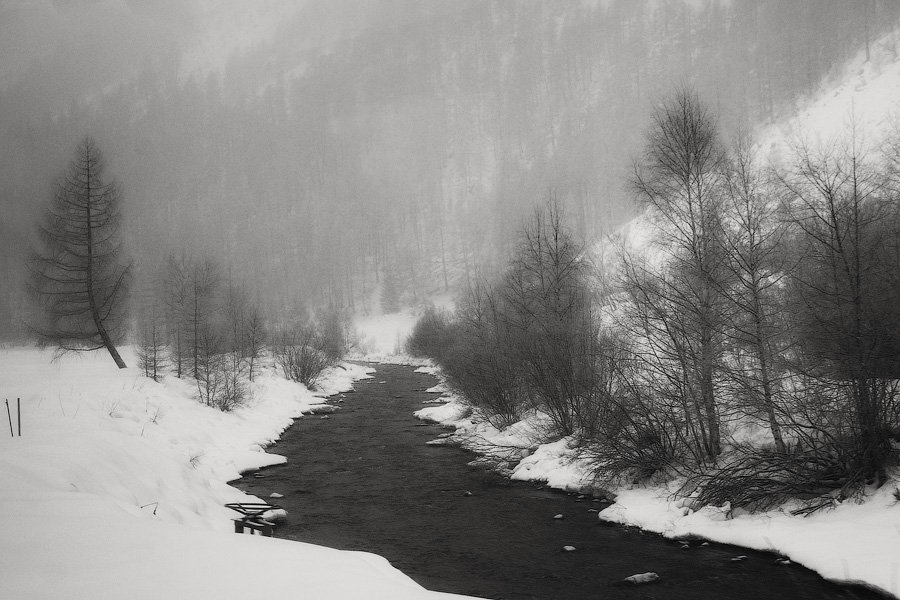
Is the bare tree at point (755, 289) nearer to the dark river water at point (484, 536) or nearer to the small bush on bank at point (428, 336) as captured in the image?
the dark river water at point (484, 536)

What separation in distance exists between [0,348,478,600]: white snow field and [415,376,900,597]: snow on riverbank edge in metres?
6.80

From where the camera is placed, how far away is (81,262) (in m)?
29.4

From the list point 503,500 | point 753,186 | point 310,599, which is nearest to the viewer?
point 310,599

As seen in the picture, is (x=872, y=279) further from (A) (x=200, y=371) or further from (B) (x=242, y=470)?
(A) (x=200, y=371)

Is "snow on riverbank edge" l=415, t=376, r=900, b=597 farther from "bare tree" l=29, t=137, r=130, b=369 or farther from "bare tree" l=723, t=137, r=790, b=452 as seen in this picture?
"bare tree" l=29, t=137, r=130, b=369

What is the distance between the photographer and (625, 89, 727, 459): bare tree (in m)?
12.9

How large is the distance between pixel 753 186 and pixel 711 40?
17156 centimetres

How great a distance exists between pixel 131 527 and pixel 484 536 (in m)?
7.38

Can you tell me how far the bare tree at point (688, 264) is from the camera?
12891 mm

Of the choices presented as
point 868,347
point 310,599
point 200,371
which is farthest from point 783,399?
point 200,371

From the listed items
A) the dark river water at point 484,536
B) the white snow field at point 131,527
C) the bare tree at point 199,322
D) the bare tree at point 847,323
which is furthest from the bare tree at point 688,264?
the bare tree at point 199,322

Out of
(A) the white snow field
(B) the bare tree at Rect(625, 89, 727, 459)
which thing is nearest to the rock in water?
(A) the white snow field

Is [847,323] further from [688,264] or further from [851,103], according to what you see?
[851,103]

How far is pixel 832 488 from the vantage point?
10.1 m
